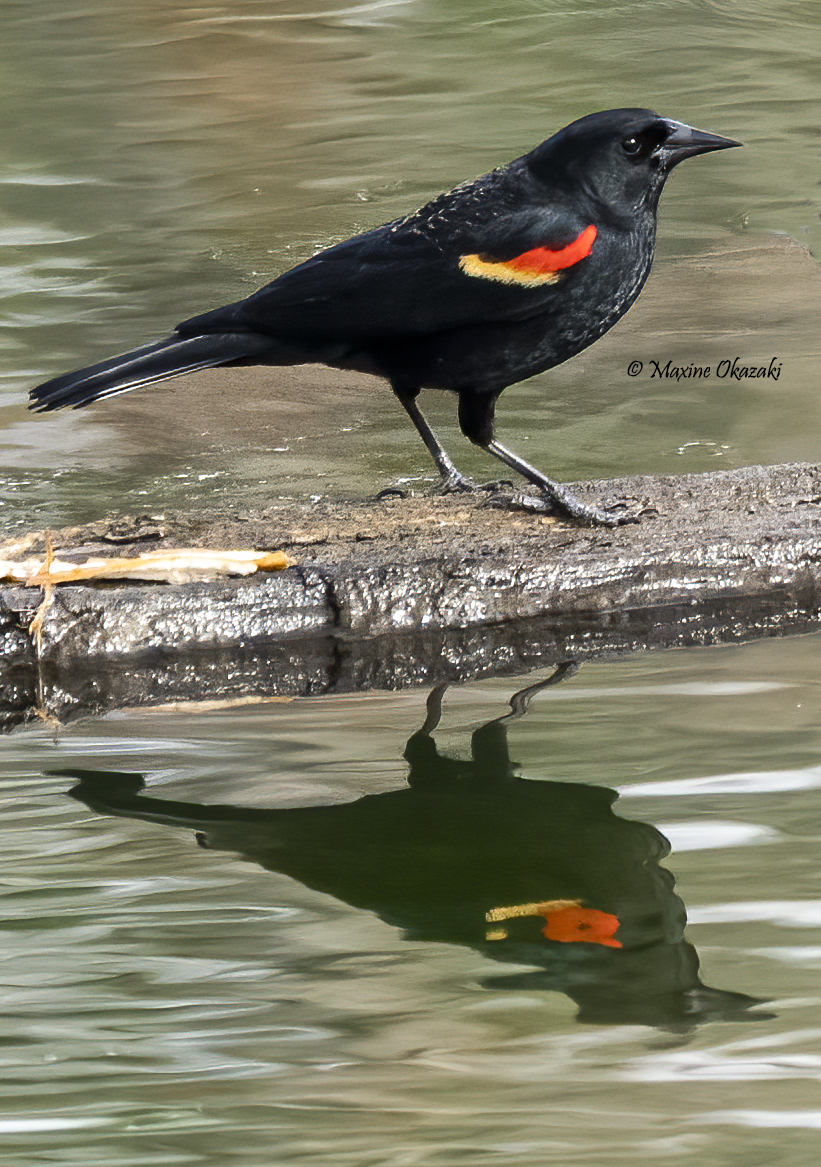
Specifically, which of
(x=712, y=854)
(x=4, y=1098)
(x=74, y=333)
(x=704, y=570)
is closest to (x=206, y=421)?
(x=74, y=333)

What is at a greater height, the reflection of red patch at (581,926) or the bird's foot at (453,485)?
the bird's foot at (453,485)

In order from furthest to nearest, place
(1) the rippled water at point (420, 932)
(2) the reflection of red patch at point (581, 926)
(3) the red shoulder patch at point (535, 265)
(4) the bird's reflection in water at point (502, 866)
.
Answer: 1. (3) the red shoulder patch at point (535, 265)
2. (2) the reflection of red patch at point (581, 926)
3. (4) the bird's reflection in water at point (502, 866)
4. (1) the rippled water at point (420, 932)

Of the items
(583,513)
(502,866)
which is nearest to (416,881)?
(502,866)

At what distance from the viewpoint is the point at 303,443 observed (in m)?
5.59

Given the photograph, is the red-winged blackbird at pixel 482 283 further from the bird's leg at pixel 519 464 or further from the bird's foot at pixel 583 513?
the bird's foot at pixel 583 513

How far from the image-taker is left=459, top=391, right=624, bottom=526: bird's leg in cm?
414

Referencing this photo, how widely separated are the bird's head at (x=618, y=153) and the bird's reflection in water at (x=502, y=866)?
1.46m

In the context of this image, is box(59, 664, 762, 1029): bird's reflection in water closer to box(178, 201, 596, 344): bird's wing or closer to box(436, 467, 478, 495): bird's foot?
box(178, 201, 596, 344): bird's wing

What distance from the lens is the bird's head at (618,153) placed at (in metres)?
3.94

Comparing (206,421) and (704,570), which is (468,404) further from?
(206,421)

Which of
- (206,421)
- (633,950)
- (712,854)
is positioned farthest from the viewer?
(206,421)

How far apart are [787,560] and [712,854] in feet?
4.62

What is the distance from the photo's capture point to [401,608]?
3.84m

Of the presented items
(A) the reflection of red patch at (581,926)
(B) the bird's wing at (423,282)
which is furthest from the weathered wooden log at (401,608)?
(A) the reflection of red patch at (581,926)
